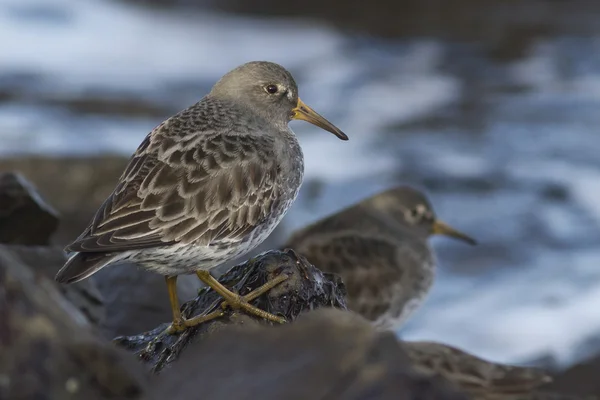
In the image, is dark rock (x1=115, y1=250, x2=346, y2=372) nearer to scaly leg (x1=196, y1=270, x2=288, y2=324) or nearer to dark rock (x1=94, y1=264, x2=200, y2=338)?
scaly leg (x1=196, y1=270, x2=288, y2=324)

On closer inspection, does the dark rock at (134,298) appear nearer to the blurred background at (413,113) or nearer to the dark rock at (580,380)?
the dark rock at (580,380)

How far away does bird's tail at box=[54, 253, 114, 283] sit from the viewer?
510 centimetres

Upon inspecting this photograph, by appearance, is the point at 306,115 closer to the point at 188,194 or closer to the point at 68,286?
the point at 188,194

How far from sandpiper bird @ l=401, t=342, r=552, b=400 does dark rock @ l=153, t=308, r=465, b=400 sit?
2.94 metres

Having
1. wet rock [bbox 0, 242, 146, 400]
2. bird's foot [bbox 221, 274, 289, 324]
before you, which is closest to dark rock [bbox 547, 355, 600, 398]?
bird's foot [bbox 221, 274, 289, 324]

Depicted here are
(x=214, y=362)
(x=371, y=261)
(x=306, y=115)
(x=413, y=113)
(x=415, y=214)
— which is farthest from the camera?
(x=413, y=113)

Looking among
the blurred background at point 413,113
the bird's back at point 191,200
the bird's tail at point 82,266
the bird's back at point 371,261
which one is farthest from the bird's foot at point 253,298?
the blurred background at point 413,113

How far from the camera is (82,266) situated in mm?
5156

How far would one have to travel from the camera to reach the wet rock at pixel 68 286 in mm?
6754

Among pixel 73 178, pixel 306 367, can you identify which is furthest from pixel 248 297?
pixel 73 178

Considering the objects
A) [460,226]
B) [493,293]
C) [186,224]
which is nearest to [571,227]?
[460,226]

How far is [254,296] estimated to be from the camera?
5379mm

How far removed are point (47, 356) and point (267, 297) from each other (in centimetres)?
196

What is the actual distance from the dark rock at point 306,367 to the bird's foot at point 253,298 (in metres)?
1.30
